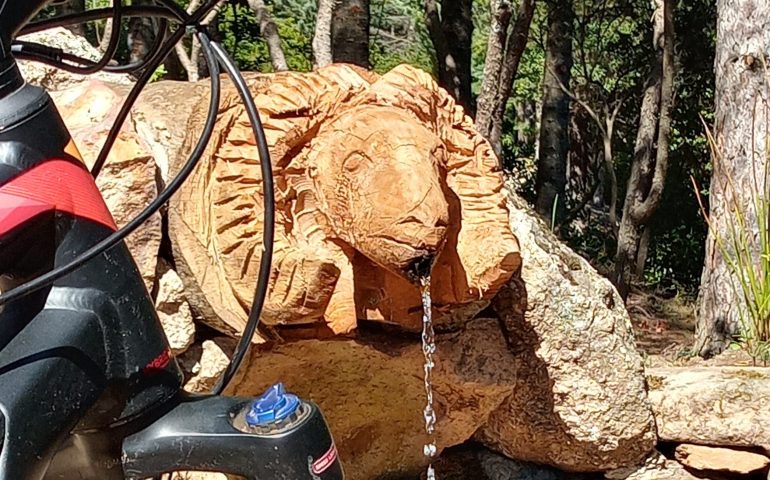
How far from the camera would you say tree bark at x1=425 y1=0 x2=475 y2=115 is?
5590 millimetres

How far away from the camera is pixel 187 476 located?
1.99 m

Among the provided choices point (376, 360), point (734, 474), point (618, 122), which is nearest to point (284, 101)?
point (376, 360)

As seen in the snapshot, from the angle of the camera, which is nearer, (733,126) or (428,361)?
(428,361)

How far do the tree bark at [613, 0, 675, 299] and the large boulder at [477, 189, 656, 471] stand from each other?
3539mm

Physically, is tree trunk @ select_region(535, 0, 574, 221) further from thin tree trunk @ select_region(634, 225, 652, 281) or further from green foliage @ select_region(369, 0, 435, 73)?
green foliage @ select_region(369, 0, 435, 73)

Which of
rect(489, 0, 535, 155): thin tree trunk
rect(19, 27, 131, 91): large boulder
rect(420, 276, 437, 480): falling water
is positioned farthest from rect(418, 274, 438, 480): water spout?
rect(489, 0, 535, 155): thin tree trunk

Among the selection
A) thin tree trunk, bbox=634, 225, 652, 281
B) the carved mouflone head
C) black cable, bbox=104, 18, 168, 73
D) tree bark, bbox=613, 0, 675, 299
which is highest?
black cable, bbox=104, 18, 168, 73

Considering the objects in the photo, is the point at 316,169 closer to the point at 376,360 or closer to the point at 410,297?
the point at 410,297

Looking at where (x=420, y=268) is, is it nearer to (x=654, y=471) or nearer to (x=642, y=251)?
(x=654, y=471)

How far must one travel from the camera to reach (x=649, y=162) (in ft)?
20.5

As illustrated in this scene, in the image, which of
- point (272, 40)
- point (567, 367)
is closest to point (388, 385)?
point (567, 367)

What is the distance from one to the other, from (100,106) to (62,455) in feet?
3.11

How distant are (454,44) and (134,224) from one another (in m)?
4.90

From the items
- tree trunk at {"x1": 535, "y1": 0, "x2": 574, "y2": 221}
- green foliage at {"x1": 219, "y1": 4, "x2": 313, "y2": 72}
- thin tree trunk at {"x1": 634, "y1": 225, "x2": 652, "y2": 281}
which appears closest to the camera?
tree trunk at {"x1": 535, "y1": 0, "x2": 574, "y2": 221}
